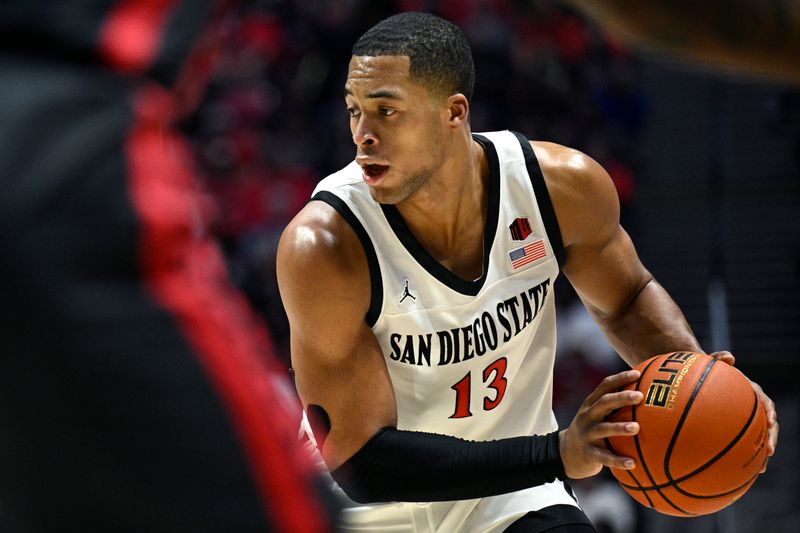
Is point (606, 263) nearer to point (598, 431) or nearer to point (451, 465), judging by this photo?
point (598, 431)

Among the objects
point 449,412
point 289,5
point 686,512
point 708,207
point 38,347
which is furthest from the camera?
point 289,5

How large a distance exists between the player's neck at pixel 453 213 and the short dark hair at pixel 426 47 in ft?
0.63

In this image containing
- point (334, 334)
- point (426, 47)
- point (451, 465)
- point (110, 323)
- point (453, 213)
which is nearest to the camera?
point (110, 323)

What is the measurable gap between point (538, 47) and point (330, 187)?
621 cm

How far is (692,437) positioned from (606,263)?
2.50 ft

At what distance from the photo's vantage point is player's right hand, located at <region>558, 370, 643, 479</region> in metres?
2.57

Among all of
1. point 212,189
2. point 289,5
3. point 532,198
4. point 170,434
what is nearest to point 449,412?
point 532,198

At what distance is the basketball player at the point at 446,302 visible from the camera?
2740mm

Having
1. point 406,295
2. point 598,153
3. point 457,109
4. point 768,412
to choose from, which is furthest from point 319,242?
point 598,153

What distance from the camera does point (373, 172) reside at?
9.72 feet

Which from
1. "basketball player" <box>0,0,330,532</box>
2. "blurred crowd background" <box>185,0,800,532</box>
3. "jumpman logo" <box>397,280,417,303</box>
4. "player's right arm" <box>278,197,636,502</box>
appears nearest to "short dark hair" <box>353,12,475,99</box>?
"player's right arm" <box>278,197,636,502</box>

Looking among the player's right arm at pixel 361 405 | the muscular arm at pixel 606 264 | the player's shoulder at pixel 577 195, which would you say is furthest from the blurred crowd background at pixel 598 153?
the player's right arm at pixel 361 405

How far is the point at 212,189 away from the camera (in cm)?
892

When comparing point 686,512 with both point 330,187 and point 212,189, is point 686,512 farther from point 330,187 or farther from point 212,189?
point 212,189
